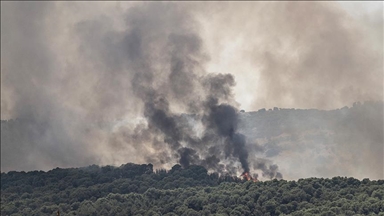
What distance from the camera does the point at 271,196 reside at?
181m

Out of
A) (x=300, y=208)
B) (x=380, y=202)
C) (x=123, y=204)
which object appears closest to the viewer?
(x=380, y=202)

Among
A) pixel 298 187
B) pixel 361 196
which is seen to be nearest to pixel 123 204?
pixel 298 187

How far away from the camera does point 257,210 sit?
174m

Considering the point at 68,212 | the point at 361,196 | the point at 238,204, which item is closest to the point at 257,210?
the point at 238,204

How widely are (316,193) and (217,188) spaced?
2642 cm

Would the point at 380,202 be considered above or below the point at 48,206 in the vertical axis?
below

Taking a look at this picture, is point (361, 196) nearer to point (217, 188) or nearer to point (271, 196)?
point (271, 196)

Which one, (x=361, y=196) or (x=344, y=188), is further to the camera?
(x=344, y=188)

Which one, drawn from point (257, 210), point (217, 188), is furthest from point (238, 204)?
point (217, 188)

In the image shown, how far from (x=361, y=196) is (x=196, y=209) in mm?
33381

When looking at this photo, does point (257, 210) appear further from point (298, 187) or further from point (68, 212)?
point (68, 212)

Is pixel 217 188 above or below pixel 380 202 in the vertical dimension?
above

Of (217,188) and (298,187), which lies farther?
(217,188)

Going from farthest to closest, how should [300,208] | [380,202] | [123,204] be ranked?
1. [123,204]
2. [300,208]
3. [380,202]
